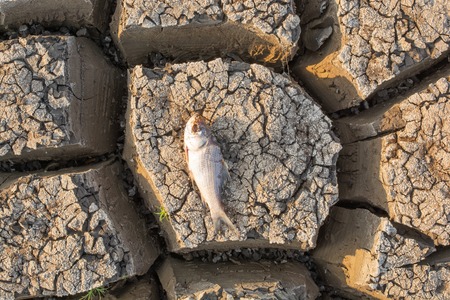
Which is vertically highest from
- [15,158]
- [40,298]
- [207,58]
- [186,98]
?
[207,58]

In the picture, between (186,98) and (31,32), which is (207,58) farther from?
(31,32)

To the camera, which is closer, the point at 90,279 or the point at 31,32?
the point at 90,279

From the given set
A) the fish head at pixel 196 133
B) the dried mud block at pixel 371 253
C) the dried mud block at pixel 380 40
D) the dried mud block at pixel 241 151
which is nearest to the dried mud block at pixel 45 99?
the dried mud block at pixel 241 151

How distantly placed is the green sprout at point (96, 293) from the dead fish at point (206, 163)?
30.9 inches

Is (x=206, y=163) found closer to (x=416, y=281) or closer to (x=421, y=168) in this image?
(x=421, y=168)

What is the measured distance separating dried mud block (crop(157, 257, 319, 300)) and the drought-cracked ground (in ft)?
0.04

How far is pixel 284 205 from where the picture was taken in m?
2.83

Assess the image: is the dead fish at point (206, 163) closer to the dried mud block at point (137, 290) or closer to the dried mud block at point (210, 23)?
the dried mud block at point (210, 23)

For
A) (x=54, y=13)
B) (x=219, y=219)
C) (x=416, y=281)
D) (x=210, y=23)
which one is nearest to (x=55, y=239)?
(x=219, y=219)

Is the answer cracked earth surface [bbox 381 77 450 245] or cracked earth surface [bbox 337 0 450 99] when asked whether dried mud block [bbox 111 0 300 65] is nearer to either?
cracked earth surface [bbox 337 0 450 99]

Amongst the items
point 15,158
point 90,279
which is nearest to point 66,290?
point 90,279

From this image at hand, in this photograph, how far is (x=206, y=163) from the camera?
269cm

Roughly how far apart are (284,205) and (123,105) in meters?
1.16

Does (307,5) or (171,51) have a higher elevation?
(307,5)
